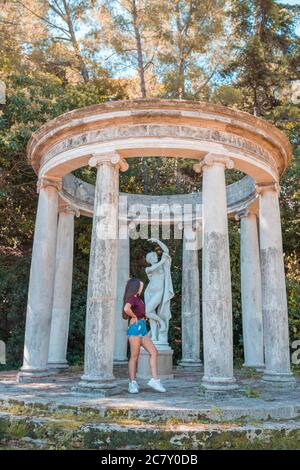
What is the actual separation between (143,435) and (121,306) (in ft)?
36.2

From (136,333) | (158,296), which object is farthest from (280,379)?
(158,296)

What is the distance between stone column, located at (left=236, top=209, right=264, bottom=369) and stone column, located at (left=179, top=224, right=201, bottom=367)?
2.40 metres

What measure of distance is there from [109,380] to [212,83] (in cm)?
2288

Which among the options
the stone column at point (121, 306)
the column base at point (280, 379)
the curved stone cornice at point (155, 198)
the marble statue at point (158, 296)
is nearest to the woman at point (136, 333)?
the column base at point (280, 379)

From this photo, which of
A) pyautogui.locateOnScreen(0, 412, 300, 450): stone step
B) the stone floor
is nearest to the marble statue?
the stone floor

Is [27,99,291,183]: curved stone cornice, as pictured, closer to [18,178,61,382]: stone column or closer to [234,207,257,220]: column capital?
[18,178,61,382]: stone column

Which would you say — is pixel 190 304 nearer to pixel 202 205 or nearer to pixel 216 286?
pixel 202 205

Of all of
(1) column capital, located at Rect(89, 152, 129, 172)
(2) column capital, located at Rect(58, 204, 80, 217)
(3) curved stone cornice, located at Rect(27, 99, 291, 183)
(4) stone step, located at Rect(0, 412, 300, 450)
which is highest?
(3) curved stone cornice, located at Rect(27, 99, 291, 183)

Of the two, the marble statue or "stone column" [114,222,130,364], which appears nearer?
the marble statue

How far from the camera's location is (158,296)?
15.3 metres

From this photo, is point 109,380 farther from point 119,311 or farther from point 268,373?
point 119,311

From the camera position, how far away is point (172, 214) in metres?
18.6

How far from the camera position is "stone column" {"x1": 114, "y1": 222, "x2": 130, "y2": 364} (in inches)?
709
